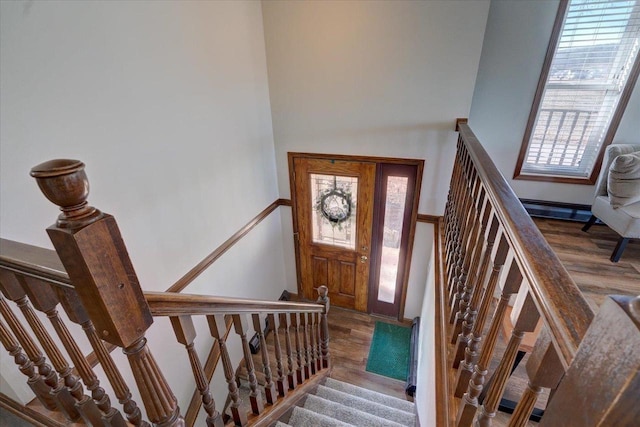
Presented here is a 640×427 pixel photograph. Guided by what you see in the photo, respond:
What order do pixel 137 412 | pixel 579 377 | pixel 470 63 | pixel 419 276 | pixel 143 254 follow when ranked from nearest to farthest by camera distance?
pixel 579 377 → pixel 137 412 → pixel 143 254 → pixel 470 63 → pixel 419 276

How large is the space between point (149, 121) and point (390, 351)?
11.2ft

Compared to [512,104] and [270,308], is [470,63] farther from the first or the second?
[270,308]

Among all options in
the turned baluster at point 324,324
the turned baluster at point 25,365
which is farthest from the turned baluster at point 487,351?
the turned baluster at point 25,365

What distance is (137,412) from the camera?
0.85 metres

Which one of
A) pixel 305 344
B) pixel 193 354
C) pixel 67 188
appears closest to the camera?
pixel 67 188

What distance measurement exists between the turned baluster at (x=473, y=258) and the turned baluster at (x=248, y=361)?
928 mm

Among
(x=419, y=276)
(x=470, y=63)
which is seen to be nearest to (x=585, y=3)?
(x=470, y=63)

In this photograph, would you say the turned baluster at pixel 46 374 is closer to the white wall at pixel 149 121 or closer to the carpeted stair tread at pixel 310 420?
the white wall at pixel 149 121

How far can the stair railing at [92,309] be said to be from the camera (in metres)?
0.47

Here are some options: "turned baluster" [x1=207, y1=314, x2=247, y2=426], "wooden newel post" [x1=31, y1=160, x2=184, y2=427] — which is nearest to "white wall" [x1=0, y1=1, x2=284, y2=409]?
"turned baluster" [x1=207, y1=314, x2=247, y2=426]

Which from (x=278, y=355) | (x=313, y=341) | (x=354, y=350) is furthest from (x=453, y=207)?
(x=354, y=350)

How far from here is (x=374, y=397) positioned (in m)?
2.68

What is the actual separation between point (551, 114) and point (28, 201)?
4156 millimetres

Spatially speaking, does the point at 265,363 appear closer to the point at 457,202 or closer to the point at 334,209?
the point at 457,202
